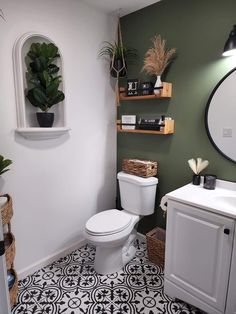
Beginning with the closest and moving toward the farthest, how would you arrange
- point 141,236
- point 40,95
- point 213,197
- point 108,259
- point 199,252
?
1. point 199,252
2. point 213,197
3. point 40,95
4. point 108,259
5. point 141,236

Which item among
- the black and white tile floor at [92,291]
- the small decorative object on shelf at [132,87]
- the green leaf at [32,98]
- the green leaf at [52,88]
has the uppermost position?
the small decorative object on shelf at [132,87]

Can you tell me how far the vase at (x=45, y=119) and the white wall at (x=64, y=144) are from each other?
0.59 feet

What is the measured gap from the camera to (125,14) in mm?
2213

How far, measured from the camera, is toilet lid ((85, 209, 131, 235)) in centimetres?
180

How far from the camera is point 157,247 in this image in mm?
2012

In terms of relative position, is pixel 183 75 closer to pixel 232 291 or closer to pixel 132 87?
pixel 132 87

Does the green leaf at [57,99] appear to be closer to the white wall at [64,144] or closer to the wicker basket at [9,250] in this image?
the white wall at [64,144]

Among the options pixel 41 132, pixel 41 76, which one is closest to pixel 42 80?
pixel 41 76

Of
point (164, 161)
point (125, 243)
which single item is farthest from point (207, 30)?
point (125, 243)

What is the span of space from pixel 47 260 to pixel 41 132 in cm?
120

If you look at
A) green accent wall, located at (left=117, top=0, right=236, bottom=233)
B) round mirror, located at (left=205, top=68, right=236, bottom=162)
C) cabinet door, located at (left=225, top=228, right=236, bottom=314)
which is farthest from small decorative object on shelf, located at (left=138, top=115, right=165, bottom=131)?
cabinet door, located at (left=225, top=228, right=236, bottom=314)

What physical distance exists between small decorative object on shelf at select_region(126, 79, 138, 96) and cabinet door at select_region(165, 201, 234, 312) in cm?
113

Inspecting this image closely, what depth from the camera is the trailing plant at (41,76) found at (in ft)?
5.51

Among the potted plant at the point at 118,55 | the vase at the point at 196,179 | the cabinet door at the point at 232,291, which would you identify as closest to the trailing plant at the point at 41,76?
the potted plant at the point at 118,55
